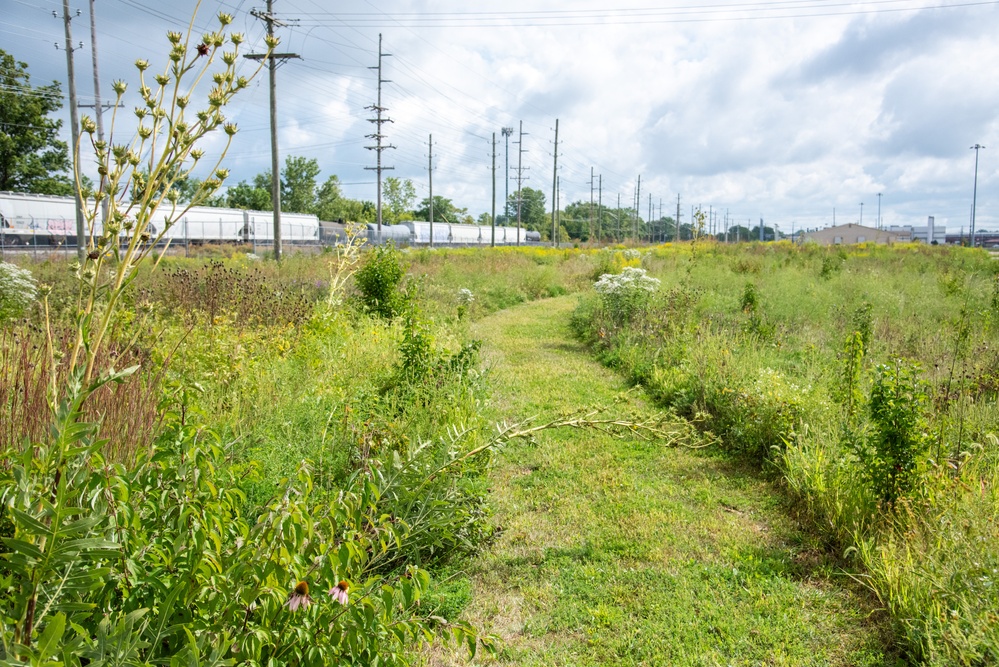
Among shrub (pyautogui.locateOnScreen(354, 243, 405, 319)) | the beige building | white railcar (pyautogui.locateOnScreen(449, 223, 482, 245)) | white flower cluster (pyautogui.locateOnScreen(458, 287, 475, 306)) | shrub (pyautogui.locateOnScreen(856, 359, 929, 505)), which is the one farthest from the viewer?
the beige building

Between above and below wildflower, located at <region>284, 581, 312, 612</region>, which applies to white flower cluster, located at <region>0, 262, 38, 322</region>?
above

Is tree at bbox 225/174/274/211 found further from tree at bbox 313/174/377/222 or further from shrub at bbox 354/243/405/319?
shrub at bbox 354/243/405/319

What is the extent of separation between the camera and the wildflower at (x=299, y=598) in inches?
65.7

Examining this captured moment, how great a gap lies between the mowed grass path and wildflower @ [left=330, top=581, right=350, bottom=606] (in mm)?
1369

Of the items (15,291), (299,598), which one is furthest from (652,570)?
(15,291)

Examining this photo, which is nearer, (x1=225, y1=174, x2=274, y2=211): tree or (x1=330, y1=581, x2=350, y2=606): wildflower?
(x1=330, y1=581, x2=350, y2=606): wildflower

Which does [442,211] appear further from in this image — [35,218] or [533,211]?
[35,218]

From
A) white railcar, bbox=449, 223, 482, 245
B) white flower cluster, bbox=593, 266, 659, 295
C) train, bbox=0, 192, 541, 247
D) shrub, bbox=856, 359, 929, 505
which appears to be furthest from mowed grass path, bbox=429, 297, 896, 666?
white railcar, bbox=449, 223, 482, 245

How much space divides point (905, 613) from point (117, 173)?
3.67m

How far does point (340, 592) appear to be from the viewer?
5.69 feet

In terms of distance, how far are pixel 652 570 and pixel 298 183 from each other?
72.8 meters

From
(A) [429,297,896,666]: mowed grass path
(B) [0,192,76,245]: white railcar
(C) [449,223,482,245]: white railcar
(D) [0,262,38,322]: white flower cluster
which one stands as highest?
(C) [449,223,482,245]: white railcar

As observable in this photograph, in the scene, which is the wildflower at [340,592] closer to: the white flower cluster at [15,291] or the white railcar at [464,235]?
the white flower cluster at [15,291]

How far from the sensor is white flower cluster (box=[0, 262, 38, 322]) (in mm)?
6879
